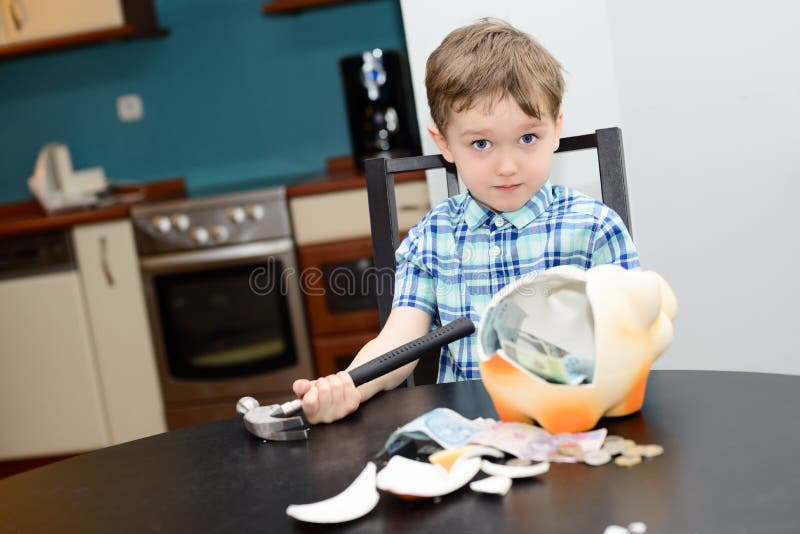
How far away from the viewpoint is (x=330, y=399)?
0.92 metres

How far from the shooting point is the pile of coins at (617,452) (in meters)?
0.72

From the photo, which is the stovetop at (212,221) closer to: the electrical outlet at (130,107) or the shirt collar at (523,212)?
the electrical outlet at (130,107)

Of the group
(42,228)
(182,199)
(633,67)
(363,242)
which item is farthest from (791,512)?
(42,228)

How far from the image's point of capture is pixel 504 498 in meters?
0.69

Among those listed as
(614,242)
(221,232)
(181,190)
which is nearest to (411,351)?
(614,242)

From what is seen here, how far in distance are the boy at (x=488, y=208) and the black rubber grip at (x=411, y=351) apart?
0.30ft

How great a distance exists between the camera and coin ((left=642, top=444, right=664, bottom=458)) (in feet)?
2.38

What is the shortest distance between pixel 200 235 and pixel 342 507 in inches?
89.2

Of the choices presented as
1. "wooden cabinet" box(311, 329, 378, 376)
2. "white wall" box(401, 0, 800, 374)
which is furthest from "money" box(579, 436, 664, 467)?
"wooden cabinet" box(311, 329, 378, 376)

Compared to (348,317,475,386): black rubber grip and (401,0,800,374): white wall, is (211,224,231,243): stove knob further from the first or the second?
(348,317,475,386): black rubber grip

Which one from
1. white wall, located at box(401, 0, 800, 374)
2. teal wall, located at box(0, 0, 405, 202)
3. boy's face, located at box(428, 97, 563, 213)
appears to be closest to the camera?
boy's face, located at box(428, 97, 563, 213)

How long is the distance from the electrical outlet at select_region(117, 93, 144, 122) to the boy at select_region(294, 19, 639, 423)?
8.02ft

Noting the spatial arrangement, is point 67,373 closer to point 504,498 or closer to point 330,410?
point 330,410

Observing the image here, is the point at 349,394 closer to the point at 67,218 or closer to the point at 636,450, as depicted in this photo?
the point at 636,450
